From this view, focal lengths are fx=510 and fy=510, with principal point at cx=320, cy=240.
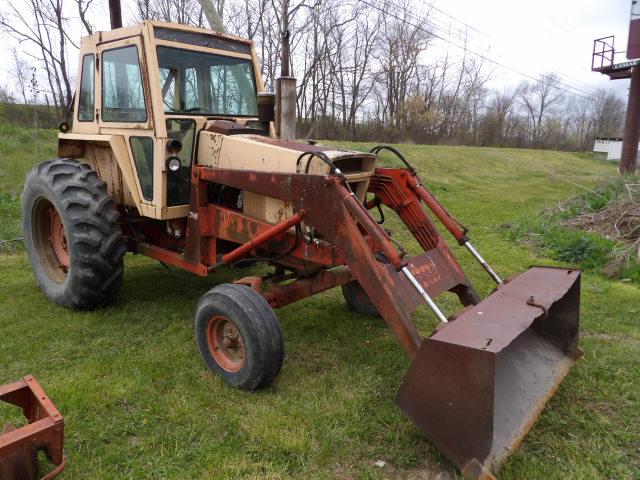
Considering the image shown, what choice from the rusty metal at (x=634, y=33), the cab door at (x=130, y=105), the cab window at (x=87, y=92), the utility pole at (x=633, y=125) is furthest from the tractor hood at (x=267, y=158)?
the rusty metal at (x=634, y=33)

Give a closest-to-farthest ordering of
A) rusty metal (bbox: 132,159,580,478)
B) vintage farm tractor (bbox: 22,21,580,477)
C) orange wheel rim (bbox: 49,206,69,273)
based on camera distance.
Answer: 1. rusty metal (bbox: 132,159,580,478)
2. vintage farm tractor (bbox: 22,21,580,477)
3. orange wheel rim (bbox: 49,206,69,273)

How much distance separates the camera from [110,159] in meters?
4.64

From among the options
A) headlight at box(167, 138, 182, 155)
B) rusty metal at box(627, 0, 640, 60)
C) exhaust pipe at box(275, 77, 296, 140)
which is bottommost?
headlight at box(167, 138, 182, 155)

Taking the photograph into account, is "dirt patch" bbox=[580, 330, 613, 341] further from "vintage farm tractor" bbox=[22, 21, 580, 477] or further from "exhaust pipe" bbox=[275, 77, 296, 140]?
"exhaust pipe" bbox=[275, 77, 296, 140]

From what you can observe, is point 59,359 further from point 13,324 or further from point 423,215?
point 423,215

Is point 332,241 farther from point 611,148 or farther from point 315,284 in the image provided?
point 611,148

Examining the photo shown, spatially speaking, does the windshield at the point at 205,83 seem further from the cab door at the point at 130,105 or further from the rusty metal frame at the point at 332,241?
the rusty metal frame at the point at 332,241

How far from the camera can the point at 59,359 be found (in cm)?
374

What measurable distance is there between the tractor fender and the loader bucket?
2788 mm

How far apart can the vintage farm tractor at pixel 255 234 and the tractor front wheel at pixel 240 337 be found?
11 millimetres

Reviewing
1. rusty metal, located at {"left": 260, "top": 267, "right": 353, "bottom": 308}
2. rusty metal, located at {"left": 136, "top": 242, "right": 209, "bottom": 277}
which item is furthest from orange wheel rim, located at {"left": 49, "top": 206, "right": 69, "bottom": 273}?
rusty metal, located at {"left": 260, "top": 267, "right": 353, "bottom": 308}

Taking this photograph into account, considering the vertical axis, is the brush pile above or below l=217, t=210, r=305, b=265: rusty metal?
below

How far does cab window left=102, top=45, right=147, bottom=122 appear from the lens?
402cm

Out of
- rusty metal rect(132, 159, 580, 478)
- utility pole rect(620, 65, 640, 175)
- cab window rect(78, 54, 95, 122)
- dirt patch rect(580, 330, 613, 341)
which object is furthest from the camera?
utility pole rect(620, 65, 640, 175)
